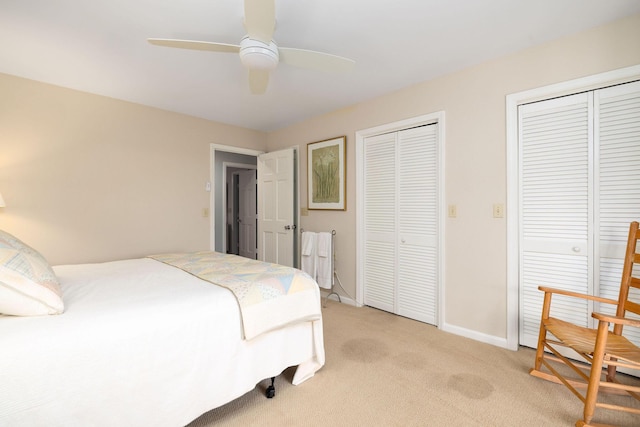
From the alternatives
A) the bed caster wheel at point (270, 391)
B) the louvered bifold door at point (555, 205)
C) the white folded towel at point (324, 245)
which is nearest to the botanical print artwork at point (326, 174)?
the white folded towel at point (324, 245)

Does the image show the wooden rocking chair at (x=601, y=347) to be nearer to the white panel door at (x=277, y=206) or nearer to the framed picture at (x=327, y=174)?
the framed picture at (x=327, y=174)

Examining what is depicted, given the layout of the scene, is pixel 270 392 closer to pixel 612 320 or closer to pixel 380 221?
Answer: pixel 612 320

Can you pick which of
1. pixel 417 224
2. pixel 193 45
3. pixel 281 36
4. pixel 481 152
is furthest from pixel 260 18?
pixel 417 224

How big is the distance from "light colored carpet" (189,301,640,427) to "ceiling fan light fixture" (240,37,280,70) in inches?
78.2

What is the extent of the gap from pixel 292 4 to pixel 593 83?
2085 millimetres

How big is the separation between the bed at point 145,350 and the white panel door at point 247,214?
397cm

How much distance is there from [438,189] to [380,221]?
743 mm

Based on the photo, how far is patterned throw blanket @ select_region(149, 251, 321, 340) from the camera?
1596 mm

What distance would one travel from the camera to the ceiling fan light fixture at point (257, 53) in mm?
1698

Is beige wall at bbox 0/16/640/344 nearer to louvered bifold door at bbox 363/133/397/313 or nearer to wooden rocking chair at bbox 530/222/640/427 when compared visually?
louvered bifold door at bbox 363/133/397/313

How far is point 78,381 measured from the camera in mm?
1107

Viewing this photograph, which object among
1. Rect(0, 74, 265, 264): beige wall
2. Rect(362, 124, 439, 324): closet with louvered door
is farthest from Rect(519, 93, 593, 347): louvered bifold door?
Rect(0, 74, 265, 264): beige wall

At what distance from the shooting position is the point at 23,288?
1.18 m

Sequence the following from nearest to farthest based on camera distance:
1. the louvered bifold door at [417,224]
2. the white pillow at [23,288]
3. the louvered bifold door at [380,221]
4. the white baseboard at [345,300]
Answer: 1. the white pillow at [23,288]
2. the louvered bifold door at [417,224]
3. the louvered bifold door at [380,221]
4. the white baseboard at [345,300]
